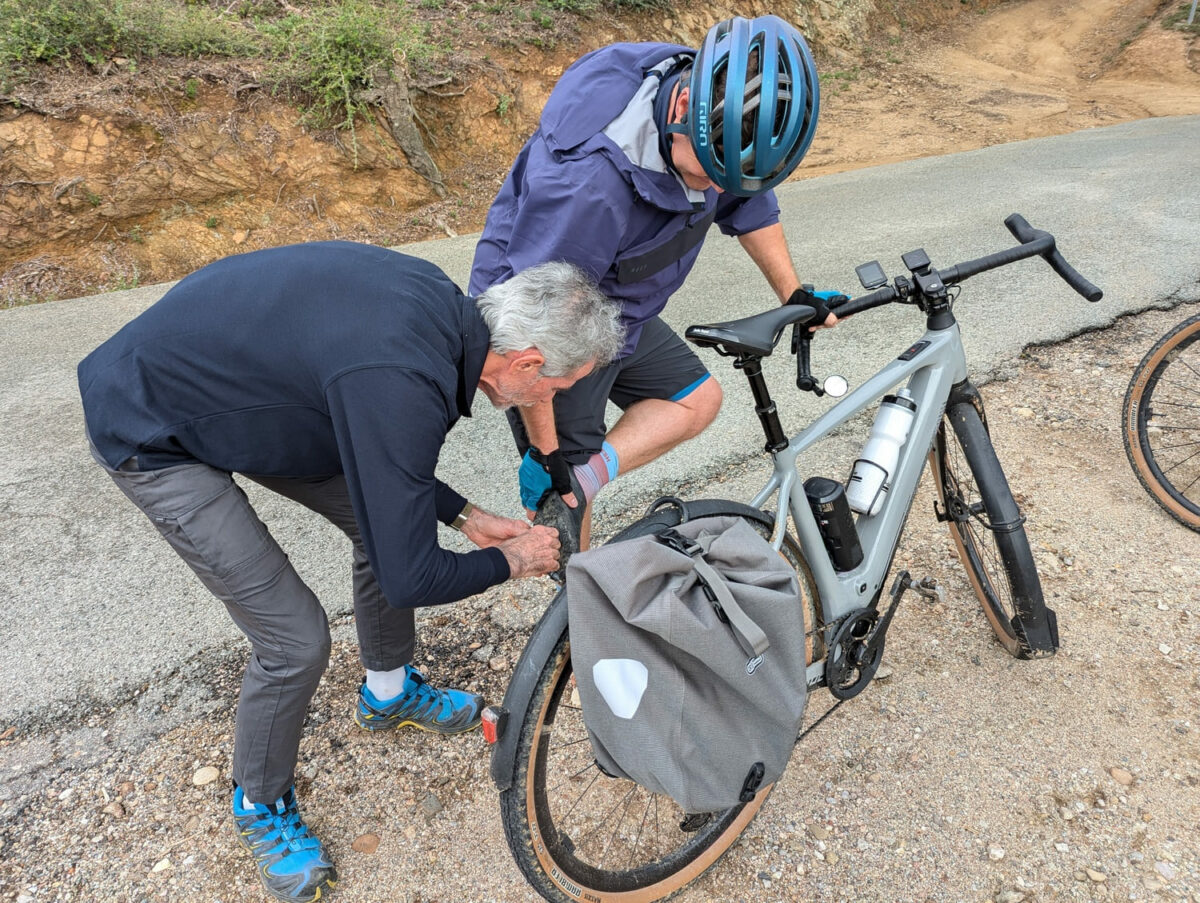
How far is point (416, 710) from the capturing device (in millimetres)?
2541

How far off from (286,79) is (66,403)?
Result: 4.84 metres

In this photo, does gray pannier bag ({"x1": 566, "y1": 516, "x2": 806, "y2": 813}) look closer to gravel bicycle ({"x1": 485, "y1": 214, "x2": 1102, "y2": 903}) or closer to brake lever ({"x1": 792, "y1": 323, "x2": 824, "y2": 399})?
gravel bicycle ({"x1": 485, "y1": 214, "x2": 1102, "y2": 903})

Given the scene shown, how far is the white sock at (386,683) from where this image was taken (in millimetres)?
2494

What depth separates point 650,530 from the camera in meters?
1.91

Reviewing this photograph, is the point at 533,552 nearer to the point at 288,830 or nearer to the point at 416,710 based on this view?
the point at 416,710

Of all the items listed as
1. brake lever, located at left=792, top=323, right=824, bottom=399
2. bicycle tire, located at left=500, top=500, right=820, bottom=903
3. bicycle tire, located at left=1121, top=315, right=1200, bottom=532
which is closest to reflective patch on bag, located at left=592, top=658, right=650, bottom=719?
bicycle tire, located at left=500, top=500, right=820, bottom=903

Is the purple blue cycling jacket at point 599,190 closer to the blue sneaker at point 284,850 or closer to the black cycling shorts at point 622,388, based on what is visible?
the black cycling shorts at point 622,388

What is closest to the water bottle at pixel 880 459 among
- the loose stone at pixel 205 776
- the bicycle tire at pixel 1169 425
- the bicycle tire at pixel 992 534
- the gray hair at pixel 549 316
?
the bicycle tire at pixel 992 534

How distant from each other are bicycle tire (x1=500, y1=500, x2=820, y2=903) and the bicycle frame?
0.26 ft

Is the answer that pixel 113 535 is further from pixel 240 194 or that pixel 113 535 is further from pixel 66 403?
pixel 240 194

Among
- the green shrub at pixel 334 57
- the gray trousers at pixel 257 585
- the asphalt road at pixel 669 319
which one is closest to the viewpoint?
the gray trousers at pixel 257 585

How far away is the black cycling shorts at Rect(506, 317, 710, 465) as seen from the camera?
2447 mm

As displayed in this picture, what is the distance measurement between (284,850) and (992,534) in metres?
2.39

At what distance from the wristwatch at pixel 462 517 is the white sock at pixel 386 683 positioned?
62 centimetres
